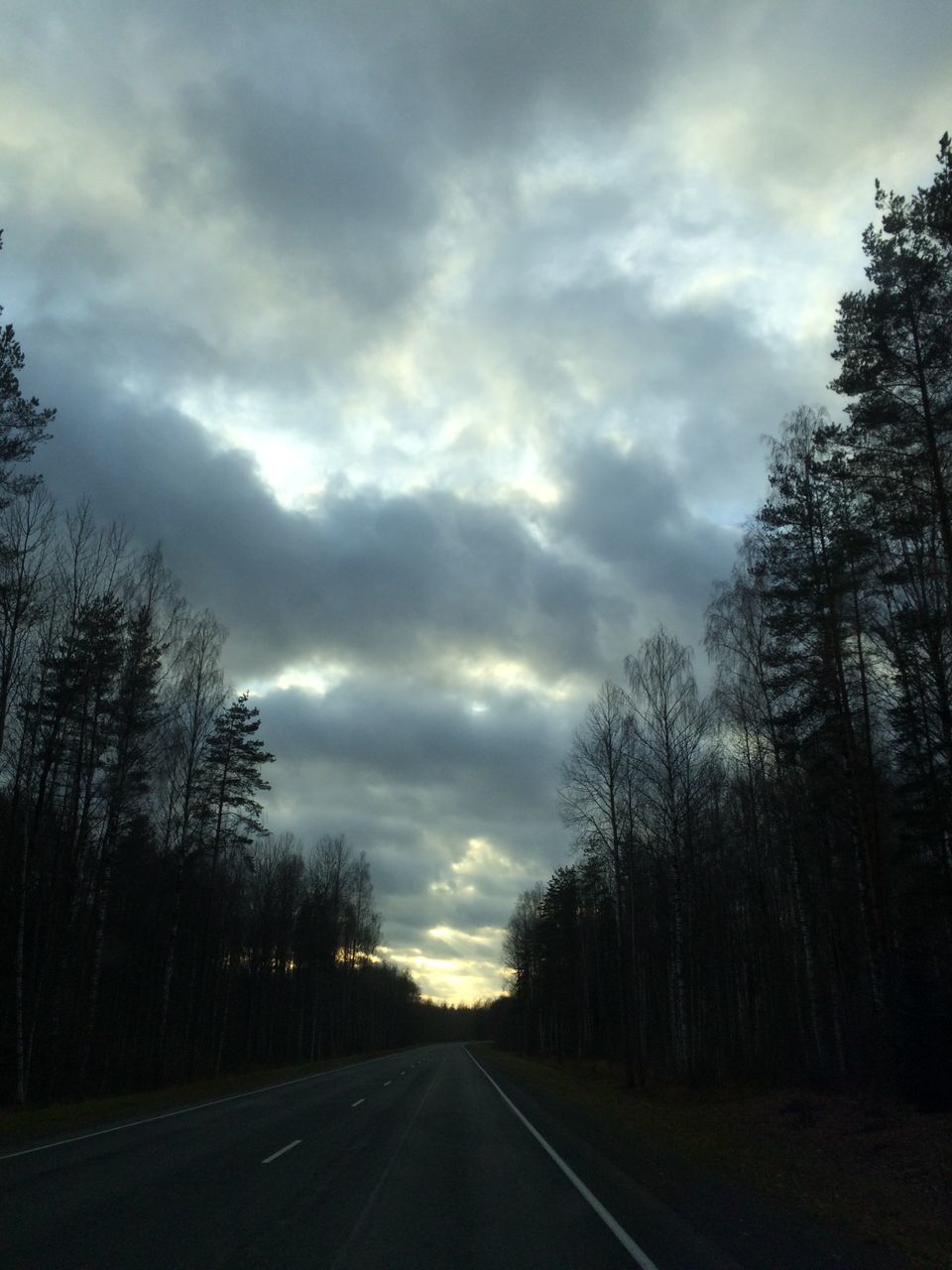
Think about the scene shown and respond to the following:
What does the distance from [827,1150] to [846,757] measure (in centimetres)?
915

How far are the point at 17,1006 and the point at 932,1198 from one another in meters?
20.1

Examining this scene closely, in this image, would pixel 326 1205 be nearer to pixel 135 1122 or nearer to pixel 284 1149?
pixel 284 1149

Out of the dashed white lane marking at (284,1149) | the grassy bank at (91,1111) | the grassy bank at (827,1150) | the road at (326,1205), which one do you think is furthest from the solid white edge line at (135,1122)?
the grassy bank at (827,1150)

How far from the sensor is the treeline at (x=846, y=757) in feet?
54.6

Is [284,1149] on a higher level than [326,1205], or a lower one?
lower

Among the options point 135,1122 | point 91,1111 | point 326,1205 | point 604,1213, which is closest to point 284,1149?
point 326,1205

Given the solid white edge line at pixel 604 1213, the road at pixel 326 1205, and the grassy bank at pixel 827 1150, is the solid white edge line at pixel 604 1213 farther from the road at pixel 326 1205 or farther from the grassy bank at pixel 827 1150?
the grassy bank at pixel 827 1150

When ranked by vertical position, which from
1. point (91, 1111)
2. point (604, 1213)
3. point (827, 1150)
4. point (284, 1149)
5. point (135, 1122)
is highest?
point (604, 1213)

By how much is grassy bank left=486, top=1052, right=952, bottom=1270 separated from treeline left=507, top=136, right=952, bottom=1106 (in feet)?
3.86

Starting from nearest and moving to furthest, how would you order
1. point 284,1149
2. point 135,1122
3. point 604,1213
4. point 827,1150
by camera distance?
1. point 604,1213
2. point 284,1149
3. point 827,1150
4. point 135,1122

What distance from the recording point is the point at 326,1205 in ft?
28.9

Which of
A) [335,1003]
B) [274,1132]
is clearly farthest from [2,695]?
[335,1003]

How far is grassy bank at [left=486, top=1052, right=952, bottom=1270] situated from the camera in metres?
8.87

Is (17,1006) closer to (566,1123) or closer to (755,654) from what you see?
(566,1123)
